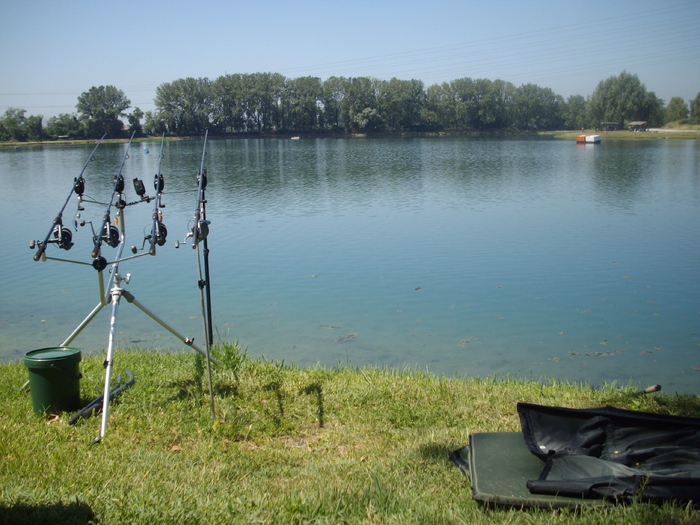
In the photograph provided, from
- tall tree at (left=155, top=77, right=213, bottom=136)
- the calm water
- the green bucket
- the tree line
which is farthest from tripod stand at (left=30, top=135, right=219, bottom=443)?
tall tree at (left=155, top=77, right=213, bottom=136)

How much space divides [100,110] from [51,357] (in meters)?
72.1

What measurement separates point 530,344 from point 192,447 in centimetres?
452

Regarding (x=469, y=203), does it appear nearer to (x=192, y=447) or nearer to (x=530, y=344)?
(x=530, y=344)

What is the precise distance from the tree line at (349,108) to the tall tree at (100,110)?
0.37 feet

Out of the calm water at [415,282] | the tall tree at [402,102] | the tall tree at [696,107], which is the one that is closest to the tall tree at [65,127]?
the tall tree at [402,102]

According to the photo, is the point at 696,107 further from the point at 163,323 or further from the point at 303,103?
the point at 163,323

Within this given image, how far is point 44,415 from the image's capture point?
4.12 metres

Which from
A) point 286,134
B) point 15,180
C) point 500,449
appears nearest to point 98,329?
point 500,449

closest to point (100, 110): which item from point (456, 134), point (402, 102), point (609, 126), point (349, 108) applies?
point (349, 108)

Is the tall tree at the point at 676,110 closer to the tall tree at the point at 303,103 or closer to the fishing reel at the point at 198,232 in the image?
the tall tree at the point at 303,103

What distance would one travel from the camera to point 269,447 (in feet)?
12.5

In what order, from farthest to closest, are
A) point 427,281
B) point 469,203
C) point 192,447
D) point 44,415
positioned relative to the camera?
point 469,203
point 427,281
point 44,415
point 192,447

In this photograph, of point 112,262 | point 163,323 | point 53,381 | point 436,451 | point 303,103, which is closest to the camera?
point 436,451

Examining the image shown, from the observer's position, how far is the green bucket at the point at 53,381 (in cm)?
410
